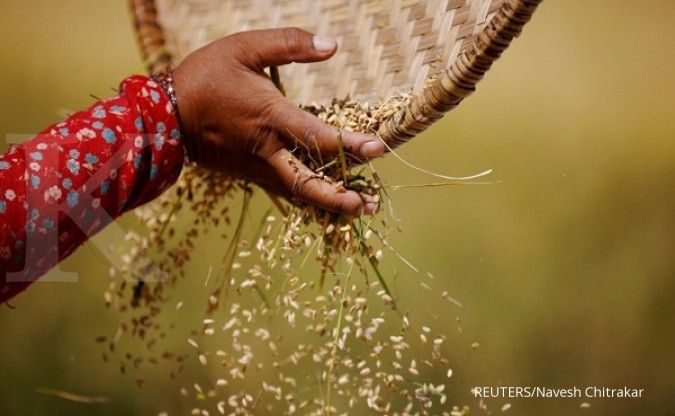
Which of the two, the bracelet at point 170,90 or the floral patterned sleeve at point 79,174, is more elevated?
the bracelet at point 170,90

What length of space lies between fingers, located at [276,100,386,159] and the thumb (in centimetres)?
6

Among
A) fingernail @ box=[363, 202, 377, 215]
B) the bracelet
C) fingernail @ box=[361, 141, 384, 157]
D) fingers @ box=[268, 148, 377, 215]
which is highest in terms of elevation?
the bracelet

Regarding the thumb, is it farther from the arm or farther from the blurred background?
the blurred background

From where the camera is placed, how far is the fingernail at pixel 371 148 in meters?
0.93

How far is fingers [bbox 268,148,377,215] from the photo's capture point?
3.12ft

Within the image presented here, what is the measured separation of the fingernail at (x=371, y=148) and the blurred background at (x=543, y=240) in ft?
2.61

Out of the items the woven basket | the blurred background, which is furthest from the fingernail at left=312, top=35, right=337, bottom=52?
the blurred background

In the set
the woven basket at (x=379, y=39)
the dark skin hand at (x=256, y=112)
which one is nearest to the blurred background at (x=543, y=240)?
the woven basket at (x=379, y=39)

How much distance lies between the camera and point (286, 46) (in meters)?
1.01

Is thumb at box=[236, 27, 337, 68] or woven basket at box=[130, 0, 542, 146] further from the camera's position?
thumb at box=[236, 27, 337, 68]

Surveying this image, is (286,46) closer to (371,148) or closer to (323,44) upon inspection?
(323,44)

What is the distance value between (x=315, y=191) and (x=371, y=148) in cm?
8

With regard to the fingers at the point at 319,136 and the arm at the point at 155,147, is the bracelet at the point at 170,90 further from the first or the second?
the fingers at the point at 319,136

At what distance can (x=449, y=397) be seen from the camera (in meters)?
1.79
